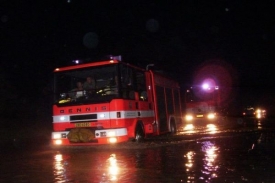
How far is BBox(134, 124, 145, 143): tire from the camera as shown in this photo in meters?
14.4

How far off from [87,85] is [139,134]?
275 centimetres

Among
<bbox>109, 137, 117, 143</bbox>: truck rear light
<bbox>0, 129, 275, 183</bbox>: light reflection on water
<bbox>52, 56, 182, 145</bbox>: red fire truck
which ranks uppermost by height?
<bbox>52, 56, 182, 145</bbox>: red fire truck

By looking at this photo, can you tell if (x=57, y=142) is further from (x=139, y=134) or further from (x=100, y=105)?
(x=139, y=134)

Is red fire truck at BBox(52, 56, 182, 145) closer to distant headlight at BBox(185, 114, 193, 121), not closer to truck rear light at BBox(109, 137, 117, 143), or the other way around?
truck rear light at BBox(109, 137, 117, 143)

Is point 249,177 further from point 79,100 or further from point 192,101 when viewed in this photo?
point 192,101

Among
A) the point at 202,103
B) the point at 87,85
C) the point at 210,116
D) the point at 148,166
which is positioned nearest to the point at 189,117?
the point at 202,103

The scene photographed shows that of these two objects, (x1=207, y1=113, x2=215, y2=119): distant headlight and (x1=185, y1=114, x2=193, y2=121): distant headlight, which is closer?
(x1=207, y1=113, x2=215, y2=119): distant headlight

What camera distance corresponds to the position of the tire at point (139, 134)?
565 inches

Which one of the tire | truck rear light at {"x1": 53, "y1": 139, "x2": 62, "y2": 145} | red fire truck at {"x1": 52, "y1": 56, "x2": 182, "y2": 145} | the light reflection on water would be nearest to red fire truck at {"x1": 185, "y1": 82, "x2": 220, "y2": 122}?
red fire truck at {"x1": 52, "y1": 56, "x2": 182, "y2": 145}

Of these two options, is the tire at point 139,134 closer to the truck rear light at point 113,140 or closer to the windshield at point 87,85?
the truck rear light at point 113,140

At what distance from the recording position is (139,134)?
14.8 m

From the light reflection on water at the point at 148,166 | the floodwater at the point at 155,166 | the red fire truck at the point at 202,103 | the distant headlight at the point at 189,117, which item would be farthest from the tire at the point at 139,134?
the distant headlight at the point at 189,117

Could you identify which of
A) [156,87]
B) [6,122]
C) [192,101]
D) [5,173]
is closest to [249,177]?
[5,173]

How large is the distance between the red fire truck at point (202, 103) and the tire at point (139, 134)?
20.5 m
